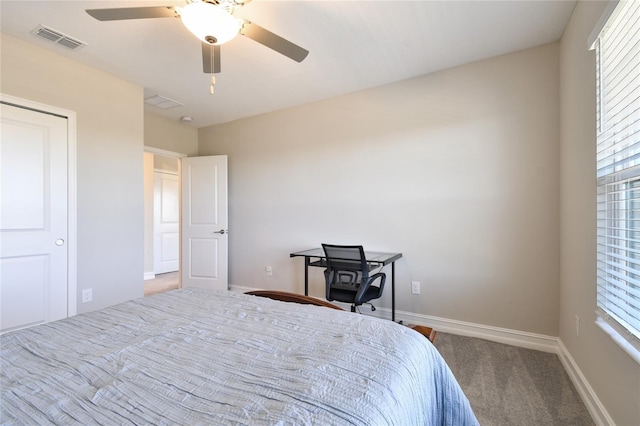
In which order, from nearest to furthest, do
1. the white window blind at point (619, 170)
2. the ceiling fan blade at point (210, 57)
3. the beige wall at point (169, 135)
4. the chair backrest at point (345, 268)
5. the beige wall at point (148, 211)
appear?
the white window blind at point (619, 170) < the ceiling fan blade at point (210, 57) < the chair backrest at point (345, 268) < the beige wall at point (169, 135) < the beige wall at point (148, 211)

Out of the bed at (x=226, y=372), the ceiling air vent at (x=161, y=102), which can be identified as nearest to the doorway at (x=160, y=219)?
the ceiling air vent at (x=161, y=102)

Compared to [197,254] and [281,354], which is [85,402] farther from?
[197,254]

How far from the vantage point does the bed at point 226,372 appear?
2.36ft

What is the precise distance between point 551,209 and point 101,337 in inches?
125

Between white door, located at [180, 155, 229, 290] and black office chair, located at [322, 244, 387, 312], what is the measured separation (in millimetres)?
2017

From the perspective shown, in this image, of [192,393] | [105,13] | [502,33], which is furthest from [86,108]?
[502,33]

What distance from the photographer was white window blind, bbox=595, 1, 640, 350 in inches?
52.5

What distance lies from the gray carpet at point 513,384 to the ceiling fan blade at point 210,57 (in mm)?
2804

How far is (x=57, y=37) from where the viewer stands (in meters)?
2.37

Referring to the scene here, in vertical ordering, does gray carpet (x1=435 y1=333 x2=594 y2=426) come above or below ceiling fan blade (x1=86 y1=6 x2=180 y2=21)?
below

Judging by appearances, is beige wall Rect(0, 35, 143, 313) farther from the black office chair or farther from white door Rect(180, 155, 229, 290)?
the black office chair

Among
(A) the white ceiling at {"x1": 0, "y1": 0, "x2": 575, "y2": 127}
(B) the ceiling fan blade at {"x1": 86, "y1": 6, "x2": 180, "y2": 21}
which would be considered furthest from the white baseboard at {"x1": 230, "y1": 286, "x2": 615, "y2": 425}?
(B) the ceiling fan blade at {"x1": 86, "y1": 6, "x2": 180, "y2": 21}

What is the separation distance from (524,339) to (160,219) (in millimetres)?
6090

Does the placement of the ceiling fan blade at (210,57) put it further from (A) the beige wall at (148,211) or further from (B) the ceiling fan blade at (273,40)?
(A) the beige wall at (148,211)
